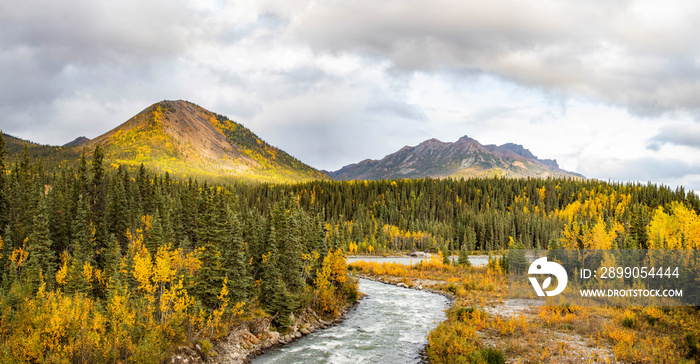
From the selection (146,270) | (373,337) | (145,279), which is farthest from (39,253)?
(373,337)

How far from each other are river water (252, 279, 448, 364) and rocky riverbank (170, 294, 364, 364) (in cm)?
109

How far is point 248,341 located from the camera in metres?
35.2

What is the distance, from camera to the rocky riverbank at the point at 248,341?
3062 cm

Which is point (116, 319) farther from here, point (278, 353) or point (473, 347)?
point (473, 347)

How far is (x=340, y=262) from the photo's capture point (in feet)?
172

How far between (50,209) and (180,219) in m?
20.6

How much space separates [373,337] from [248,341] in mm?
12322

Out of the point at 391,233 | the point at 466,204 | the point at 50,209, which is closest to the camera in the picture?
the point at 50,209

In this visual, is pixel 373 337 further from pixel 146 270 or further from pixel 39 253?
pixel 39 253

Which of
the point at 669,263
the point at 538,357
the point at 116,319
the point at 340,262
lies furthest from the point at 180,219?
the point at 669,263

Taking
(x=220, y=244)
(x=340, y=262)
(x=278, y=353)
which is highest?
(x=220, y=244)

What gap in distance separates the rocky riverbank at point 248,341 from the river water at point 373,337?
1.09 m

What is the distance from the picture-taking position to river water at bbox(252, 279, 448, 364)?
32894 millimetres

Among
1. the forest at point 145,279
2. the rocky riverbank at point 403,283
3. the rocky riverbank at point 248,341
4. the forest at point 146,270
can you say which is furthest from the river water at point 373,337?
the forest at point 146,270
